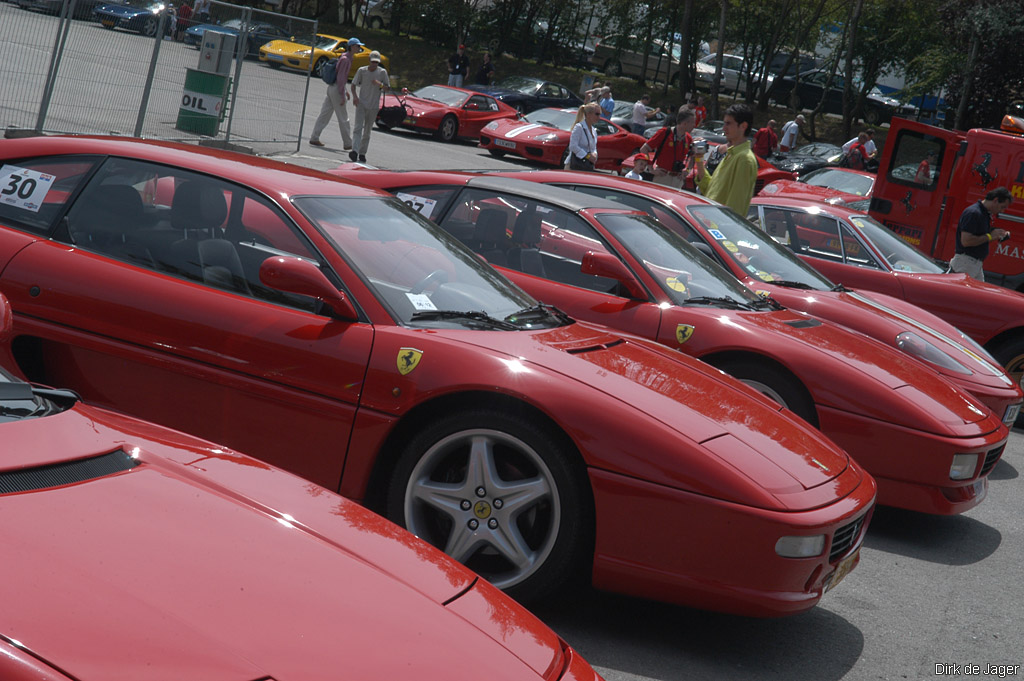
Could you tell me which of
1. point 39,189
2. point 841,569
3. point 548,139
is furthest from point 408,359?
point 548,139

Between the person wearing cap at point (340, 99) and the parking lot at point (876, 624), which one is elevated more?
the person wearing cap at point (340, 99)

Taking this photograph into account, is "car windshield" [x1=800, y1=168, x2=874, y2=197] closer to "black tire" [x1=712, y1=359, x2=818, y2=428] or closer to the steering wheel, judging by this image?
"black tire" [x1=712, y1=359, x2=818, y2=428]

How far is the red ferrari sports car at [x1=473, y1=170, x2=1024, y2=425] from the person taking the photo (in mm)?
6500

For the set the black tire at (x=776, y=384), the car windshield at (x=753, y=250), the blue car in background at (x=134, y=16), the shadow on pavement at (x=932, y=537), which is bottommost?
the shadow on pavement at (x=932, y=537)

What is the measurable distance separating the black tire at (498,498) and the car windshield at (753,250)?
353 cm

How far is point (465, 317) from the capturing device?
3.93 m

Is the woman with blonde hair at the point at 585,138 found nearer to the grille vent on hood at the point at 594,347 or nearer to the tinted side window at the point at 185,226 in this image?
the grille vent on hood at the point at 594,347

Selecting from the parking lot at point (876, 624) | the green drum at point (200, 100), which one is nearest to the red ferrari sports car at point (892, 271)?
the parking lot at point (876, 624)

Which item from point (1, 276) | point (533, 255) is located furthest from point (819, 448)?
point (1, 276)

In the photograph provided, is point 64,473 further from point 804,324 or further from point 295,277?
point 804,324

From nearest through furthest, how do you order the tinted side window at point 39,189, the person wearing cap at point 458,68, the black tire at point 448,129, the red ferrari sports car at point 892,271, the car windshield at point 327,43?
the tinted side window at point 39,189, the red ferrari sports car at point 892,271, the black tire at point 448,129, the car windshield at point 327,43, the person wearing cap at point 458,68

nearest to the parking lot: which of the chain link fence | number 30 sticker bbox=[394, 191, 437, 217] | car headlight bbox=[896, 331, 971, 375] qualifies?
car headlight bbox=[896, 331, 971, 375]

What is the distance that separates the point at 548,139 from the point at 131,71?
11.2 metres

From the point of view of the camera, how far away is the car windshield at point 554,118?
75.1ft
